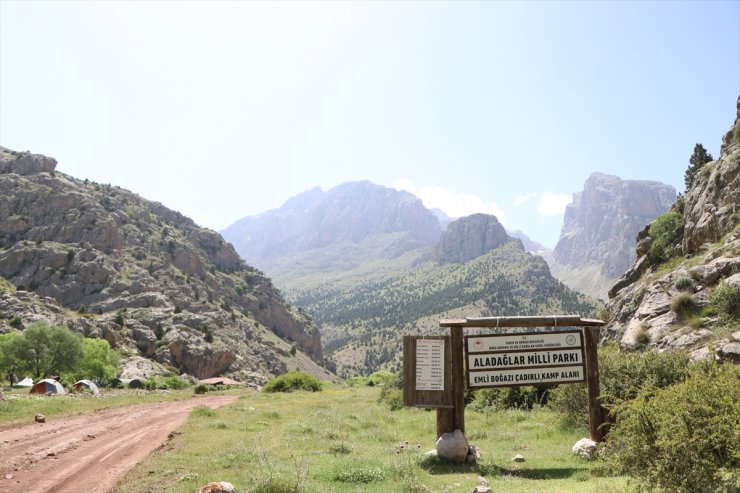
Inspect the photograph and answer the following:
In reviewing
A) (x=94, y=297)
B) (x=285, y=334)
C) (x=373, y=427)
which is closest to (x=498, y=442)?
(x=373, y=427)

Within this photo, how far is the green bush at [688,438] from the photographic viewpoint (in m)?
6.89

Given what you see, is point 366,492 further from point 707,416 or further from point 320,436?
point 320,436

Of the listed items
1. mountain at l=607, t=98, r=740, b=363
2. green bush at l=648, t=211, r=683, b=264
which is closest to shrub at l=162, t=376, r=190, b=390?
mountain at l=607, t=98, r=740, b=363

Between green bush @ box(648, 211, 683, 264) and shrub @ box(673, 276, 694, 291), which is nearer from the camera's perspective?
shrub @ box(673, 276, 694, 291)

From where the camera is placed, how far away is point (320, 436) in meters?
17.9

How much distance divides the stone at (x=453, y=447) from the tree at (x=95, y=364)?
212 feet

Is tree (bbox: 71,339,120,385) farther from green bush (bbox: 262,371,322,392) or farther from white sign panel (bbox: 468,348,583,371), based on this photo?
white sign panel (bbox: 468,348,583,371)

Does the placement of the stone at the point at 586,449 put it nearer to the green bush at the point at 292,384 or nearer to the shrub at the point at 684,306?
the shrub at the point at 684,306

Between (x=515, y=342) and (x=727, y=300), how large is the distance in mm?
19325

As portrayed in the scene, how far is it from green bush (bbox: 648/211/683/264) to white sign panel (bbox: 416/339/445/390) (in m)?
39.6

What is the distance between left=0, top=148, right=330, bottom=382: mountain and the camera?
326ft

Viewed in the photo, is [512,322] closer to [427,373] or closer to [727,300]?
[427,373]

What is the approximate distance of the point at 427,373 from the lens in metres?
13.0

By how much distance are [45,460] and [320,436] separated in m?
9.16
